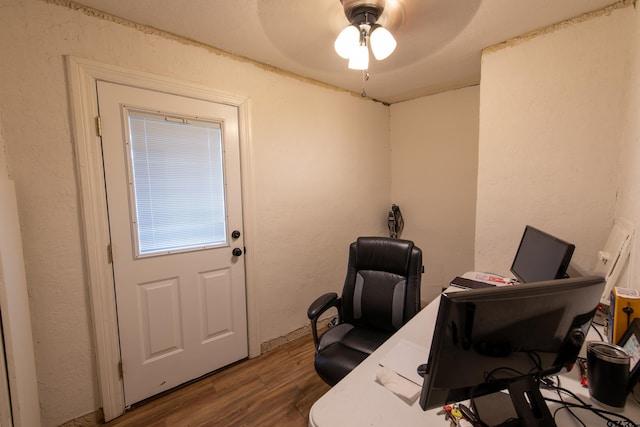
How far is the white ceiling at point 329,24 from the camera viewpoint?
1.47 m

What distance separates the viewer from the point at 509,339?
2.34ft

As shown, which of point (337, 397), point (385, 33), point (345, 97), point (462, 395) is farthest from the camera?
point (345, 97)

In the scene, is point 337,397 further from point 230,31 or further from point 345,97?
point 345,97

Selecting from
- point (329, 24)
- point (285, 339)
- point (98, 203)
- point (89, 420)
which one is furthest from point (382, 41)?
point (89, 420)

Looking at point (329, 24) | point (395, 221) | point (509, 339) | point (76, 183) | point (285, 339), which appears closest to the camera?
point (509, 339)

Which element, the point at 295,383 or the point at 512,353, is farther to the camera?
the point at 295,383

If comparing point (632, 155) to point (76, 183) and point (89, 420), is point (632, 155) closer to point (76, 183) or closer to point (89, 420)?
point (76, 183)

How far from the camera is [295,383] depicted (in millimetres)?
1946

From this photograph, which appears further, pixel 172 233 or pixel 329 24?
pixel 172 233

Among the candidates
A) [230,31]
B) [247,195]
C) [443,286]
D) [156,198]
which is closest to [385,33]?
[230,31]

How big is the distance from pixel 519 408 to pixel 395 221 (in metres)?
2.62

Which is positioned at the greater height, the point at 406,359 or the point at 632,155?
the point at 632,155

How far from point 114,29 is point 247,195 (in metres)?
1.26

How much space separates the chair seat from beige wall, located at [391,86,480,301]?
1642 mm
